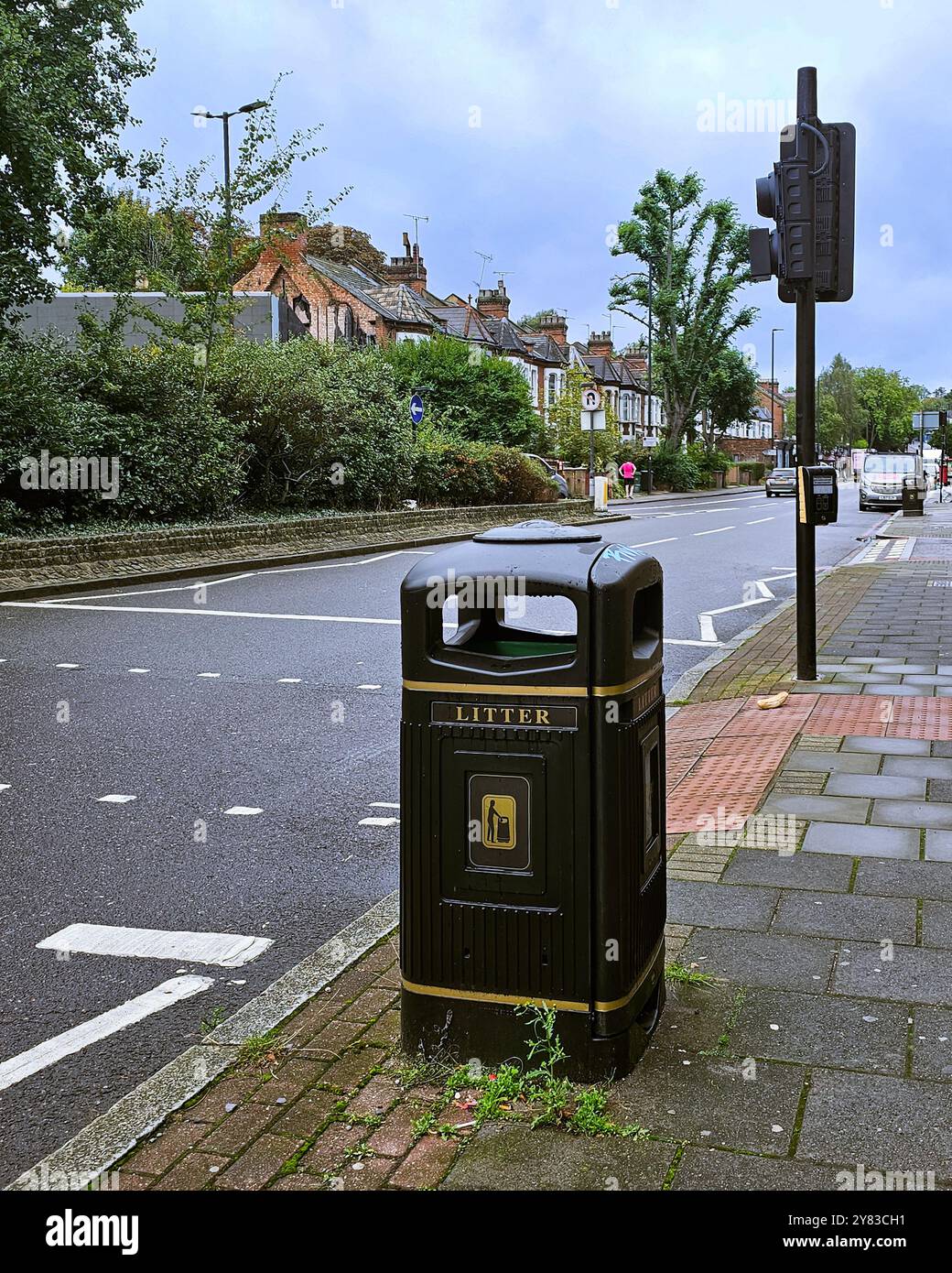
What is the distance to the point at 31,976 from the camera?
4.20m

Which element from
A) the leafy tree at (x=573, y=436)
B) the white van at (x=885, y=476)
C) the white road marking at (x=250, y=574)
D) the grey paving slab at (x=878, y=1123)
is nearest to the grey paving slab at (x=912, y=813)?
the grey paving slab at (x=878, y=1123)

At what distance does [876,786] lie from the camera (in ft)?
20.0

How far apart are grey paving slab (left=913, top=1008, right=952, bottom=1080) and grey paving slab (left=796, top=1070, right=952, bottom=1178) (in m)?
0.07

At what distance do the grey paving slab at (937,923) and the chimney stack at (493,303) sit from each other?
Answer: 72.0 m

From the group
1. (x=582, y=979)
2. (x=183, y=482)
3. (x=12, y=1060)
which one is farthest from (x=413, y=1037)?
(x=183, y=482)

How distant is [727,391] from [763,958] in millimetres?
80820

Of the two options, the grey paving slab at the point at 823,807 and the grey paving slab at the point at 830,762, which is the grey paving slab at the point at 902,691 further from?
the grey paving slab at the point at 823,807

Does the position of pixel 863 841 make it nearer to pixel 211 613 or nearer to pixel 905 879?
pixel 905 879

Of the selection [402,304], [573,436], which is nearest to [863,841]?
[573,436]

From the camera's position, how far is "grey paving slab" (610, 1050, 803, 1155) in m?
2.93

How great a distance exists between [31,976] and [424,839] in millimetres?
1705

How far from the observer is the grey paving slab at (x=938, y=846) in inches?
195

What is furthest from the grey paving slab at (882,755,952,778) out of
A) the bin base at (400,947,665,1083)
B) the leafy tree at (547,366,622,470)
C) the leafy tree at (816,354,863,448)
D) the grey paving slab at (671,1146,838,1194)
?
the leafy tree at (816,354,863,448)
